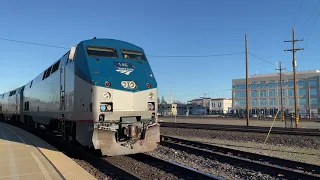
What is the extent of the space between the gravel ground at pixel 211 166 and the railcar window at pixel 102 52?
169 inches

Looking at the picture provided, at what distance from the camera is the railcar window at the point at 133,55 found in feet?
35.6

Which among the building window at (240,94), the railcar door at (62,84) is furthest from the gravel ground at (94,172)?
the building window at (240,94)

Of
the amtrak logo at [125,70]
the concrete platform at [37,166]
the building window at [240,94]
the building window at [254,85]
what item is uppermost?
the building window at [254,85]

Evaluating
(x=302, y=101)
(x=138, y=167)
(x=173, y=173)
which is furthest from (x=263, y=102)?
(x=173, y=173)

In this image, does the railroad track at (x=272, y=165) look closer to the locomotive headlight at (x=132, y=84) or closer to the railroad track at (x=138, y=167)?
the railroad track at (x=138, y=167)

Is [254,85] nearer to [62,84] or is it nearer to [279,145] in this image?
[279,145]

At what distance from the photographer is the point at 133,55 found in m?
11.1

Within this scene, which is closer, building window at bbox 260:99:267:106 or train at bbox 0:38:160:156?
train at bbox 0:38:160:156

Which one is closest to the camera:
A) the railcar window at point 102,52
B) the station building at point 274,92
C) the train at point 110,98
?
the train at point 110,98

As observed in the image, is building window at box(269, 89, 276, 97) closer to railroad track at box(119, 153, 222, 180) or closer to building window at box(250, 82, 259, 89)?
building window at box(250, 82, 259, 89)

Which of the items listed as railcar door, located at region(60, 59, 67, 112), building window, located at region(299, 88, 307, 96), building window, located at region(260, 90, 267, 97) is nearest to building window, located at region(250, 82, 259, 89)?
building window, located at region(260, 90, 267, 97)

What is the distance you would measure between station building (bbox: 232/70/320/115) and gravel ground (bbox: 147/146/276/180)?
79639mm

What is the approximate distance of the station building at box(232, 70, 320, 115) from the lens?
284 ft

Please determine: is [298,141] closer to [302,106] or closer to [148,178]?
[148,178]
